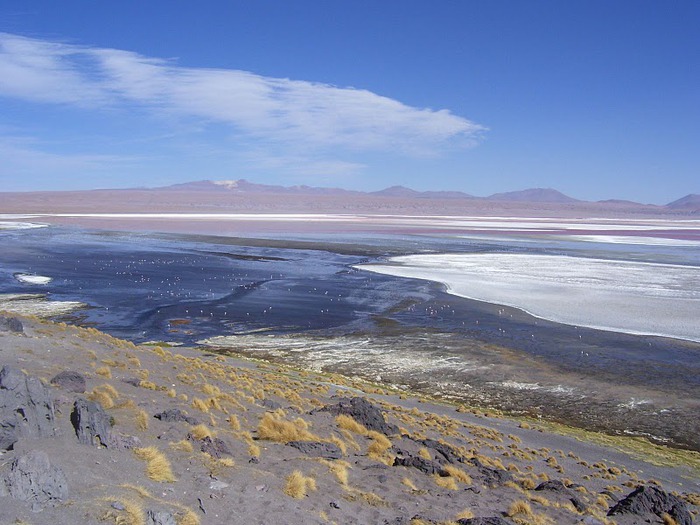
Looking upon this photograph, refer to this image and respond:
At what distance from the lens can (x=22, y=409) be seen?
773 centimetres

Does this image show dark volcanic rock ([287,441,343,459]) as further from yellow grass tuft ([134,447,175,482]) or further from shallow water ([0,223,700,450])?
shallow water ([0,223,700,450])

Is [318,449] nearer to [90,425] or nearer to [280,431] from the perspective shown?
[280,431]

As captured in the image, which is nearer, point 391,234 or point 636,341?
point 636,341

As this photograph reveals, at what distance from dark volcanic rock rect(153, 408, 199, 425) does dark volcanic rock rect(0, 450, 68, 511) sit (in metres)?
3.88

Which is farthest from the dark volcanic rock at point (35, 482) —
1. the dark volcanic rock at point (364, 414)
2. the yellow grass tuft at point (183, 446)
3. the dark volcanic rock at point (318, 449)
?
the dark volcanic rock at point (364, 414)

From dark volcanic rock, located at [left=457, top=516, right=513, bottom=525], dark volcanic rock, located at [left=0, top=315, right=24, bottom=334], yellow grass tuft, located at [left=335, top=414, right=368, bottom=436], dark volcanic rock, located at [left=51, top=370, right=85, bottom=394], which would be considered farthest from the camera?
dark volcanic rock, located at [left=0, top=315, right=24, bottom=334]

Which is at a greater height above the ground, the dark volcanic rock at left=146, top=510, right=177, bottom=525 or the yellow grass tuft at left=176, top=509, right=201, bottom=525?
the dark volcanic rock at left=146, top=510, right=177, bottom=525

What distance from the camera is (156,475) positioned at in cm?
773

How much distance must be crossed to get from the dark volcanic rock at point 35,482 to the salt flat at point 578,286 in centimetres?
2357

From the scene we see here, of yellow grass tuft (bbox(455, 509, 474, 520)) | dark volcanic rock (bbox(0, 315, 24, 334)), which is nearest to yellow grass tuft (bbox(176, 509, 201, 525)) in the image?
yellow grass tuft (bbox(455, 509, 474, 520))

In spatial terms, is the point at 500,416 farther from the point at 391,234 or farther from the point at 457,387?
the point at 391,234

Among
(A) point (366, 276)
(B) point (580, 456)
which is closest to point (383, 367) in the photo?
(B) point (580, 456)

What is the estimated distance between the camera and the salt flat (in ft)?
89.9

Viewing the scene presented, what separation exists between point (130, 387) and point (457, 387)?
9.98 meters
